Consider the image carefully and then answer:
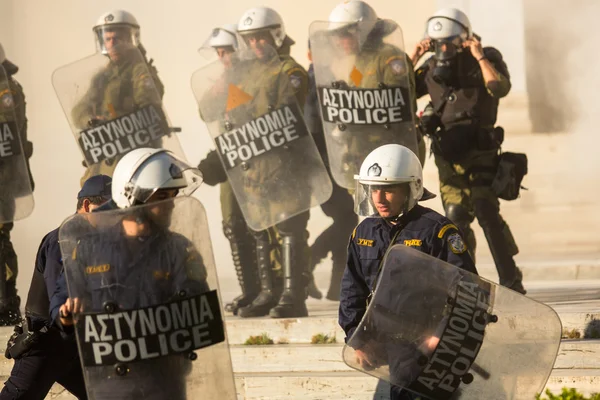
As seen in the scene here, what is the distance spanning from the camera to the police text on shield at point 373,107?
772 centimetres

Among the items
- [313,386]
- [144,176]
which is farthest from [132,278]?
[313,386]

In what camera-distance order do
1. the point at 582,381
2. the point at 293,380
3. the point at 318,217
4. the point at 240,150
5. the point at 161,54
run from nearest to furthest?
1. the point at 582,381
2. the point at 293,380
3. the point at 240,150
4. the point at 318,217
5. the point at 161,54

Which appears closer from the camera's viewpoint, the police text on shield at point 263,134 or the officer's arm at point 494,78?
the officer's arm at point 494,78

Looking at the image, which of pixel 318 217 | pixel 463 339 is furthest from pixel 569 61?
pixel 463 339

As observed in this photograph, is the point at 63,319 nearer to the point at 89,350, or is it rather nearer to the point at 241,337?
the point at 89,350

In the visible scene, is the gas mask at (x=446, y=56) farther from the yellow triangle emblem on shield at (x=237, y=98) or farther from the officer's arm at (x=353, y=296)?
the officer's arm at (x=353, y=296)

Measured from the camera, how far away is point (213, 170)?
855cm

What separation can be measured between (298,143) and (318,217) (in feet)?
12.2

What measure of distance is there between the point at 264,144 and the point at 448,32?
1.12 meters

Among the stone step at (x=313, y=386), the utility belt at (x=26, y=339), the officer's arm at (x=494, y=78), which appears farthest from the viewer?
the officer's arm at (x=494, y=78)

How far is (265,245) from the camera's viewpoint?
8.22 m

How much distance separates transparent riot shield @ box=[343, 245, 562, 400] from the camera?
201 inches

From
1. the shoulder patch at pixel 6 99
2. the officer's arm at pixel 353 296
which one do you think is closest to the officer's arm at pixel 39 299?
the officer's arm at pixel 353 296

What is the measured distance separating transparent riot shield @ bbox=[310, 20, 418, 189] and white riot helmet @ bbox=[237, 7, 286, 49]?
0.34 meters
